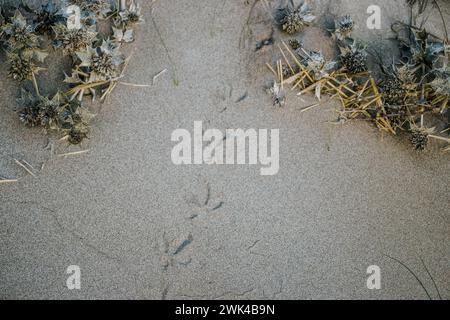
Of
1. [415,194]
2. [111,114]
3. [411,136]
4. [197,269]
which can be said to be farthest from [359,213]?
[111,114]

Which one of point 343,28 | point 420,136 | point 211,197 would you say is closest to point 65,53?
point 211,197

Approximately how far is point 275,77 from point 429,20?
3.73ft

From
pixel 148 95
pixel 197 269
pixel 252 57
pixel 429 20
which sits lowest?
pixel 197 269

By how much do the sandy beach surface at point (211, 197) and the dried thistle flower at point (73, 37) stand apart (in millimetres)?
154

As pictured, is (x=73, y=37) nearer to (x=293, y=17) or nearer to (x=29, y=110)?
(x=29, y=110)

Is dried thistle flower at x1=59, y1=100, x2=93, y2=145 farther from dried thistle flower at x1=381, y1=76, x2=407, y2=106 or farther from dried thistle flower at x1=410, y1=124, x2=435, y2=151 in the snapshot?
dried thistle flower at x1=410, y1=124, x2=435, y2=151

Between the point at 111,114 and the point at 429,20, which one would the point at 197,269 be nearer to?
the point at 111,114

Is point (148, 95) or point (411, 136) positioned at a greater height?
point (148, 95)

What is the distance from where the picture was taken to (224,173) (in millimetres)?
2818

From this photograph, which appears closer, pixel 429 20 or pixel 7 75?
pixel 7 75

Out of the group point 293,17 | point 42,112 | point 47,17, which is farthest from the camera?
point 293,17

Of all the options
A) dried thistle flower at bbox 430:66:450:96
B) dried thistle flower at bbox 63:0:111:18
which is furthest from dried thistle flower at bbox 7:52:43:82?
dried thistle flower at bbox 430:66:450:96

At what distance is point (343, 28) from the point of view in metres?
2.93

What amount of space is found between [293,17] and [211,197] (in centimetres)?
126
